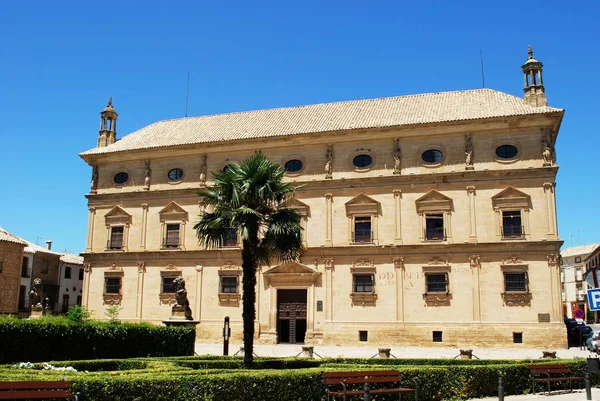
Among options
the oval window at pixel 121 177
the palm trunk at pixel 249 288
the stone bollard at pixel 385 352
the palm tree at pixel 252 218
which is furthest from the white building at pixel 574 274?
the palm trunk at pixel 249 288

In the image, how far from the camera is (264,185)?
19.7 m

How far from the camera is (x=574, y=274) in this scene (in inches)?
3610

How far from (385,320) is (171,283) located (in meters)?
14.5

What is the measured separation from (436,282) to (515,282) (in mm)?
4307

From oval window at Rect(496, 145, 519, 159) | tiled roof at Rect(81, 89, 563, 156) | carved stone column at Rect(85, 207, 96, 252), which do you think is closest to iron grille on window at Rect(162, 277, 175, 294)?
carved stone column at Rect(85, 207, 96, 252)

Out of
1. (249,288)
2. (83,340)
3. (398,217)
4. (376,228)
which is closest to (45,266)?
(376,228)

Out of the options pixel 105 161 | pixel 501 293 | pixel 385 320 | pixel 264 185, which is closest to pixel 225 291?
pixel 385 320

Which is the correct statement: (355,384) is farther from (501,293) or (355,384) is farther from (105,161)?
(105,161)

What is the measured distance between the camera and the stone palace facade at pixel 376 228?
3278 cm

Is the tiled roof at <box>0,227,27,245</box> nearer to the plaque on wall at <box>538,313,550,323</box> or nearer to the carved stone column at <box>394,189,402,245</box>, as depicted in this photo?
the carved stone column at <box>394,189,402,245</box>

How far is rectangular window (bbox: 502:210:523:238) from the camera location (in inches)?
1303

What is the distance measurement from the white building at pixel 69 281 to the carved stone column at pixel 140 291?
2414cm

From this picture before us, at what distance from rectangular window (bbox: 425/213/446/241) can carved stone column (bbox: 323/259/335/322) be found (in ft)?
19.8

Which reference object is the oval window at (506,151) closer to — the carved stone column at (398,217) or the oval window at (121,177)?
the carved stone column at (398,217)
